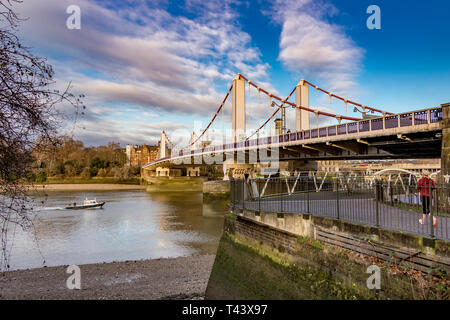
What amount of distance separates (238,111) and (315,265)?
32340 millimetres

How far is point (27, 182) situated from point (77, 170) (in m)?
82.3

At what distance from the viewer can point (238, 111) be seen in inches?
1448

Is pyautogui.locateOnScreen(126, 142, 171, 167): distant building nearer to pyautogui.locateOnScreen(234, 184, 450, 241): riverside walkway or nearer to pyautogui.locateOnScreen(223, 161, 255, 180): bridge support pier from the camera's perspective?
pyautogui.locateOnScreen(223, 161, 255, 180): bridge support pier

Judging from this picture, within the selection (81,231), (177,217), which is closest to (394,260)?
(81,231)

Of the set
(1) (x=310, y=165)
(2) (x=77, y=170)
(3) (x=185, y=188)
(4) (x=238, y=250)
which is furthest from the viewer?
(2) (x=77, y=170)

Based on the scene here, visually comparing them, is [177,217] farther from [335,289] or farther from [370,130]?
[335,289]

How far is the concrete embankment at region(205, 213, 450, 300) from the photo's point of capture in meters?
4.10

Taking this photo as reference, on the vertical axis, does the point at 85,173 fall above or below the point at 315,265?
above

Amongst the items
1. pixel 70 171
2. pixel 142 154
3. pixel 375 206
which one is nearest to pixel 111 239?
pixel 375 206

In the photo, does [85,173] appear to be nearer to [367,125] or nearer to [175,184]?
→ [175,184]

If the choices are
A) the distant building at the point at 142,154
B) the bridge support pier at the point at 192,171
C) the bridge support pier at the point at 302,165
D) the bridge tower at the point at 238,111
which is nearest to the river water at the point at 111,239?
the bridge support pier at the point at 302,165

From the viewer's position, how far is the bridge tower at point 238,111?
35.2 m

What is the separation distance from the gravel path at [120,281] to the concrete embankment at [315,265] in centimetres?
148
